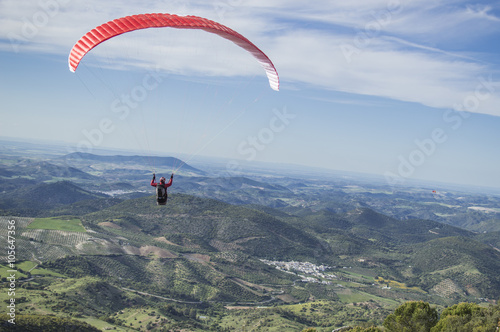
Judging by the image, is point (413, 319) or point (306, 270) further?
point (306, 270)

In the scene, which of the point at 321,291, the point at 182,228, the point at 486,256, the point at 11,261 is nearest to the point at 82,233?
the point at 11,261

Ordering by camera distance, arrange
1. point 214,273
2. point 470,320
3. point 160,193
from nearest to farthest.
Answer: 1. point 160,193
2. point 470,320
3. point 214,273

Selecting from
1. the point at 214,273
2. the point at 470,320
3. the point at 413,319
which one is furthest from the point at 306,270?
the point at 470,320

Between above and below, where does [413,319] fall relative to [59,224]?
above

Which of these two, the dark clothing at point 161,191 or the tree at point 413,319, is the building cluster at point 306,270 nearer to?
the tree at point 413,319

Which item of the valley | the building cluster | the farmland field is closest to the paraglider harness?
the valley

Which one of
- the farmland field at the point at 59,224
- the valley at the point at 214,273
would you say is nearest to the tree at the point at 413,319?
the valley at the point at 214,273

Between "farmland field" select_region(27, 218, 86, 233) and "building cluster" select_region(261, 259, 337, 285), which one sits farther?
"building cluster" select_region(261, 259, 337, 285)

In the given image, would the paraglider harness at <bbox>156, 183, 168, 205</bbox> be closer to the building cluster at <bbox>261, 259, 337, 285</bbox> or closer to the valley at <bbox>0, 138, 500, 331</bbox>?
the valley at <bbox>0, 138, 500, 331</bbox>

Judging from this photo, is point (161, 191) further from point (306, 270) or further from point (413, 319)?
point (306, 270)

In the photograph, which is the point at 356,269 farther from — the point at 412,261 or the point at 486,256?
the point at 486,256
